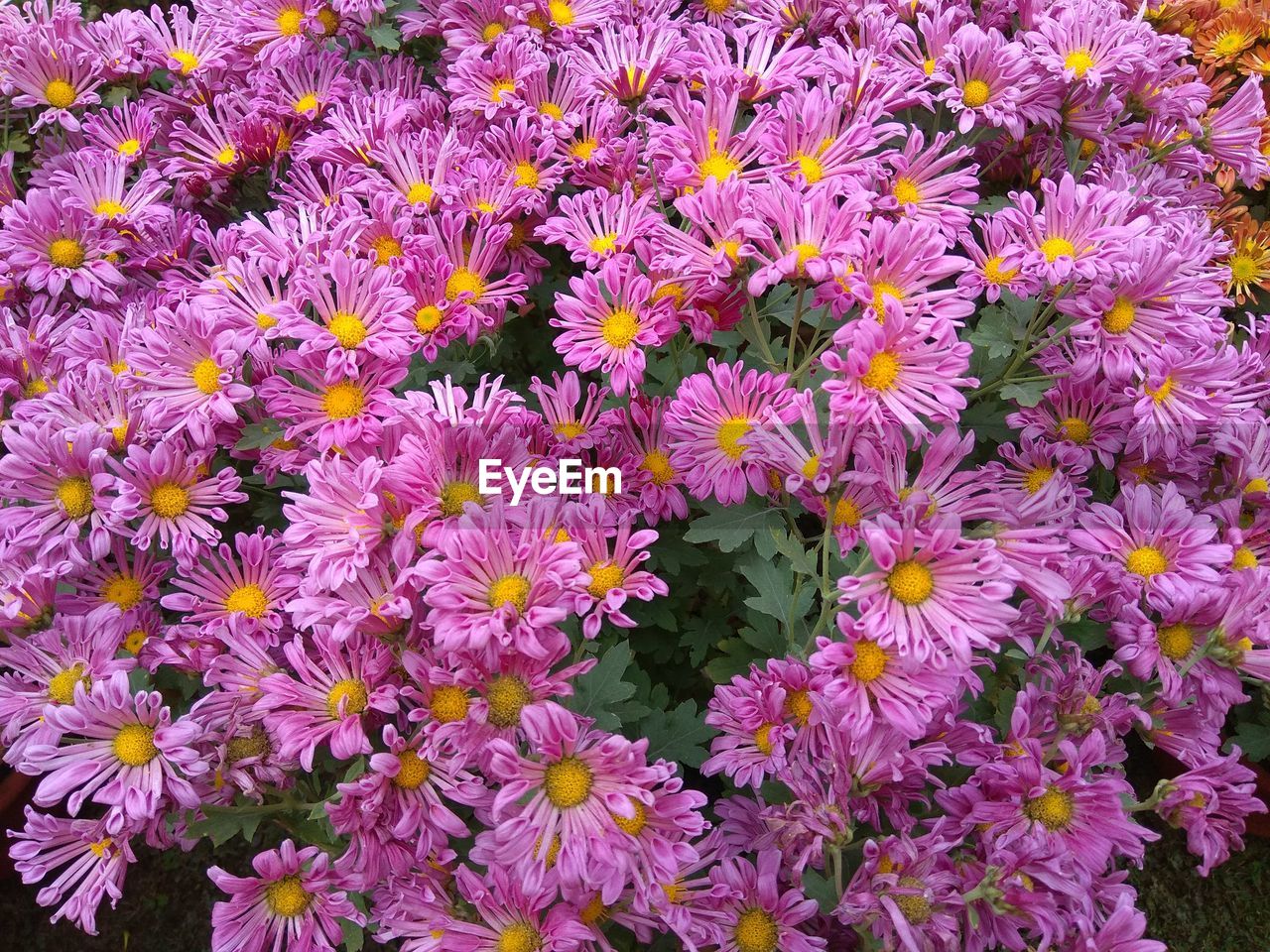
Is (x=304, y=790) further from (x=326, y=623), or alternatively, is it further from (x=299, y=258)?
(x=299, y=258)

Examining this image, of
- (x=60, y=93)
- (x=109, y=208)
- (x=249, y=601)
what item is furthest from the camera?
(x=60, y=93)

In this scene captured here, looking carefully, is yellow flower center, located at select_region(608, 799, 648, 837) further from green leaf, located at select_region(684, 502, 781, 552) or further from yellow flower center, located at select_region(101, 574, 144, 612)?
yellow flower center, located at select_region(101, 574, 144, 612)

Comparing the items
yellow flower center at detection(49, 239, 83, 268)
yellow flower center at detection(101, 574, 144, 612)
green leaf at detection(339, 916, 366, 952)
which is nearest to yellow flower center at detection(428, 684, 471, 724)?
green leaf at detection(339, 916, 366, 952)

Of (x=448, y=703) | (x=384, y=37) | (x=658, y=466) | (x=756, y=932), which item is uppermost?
A: (x=384, y=37)

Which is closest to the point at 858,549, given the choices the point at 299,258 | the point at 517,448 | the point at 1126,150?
the point at 517,448

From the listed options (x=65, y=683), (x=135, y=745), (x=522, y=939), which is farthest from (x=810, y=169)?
(x=65, y=683)

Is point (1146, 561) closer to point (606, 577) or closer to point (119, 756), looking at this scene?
point (606, 577)

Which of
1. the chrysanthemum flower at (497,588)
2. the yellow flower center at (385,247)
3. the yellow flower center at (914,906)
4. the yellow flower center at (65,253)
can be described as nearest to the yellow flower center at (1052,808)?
the yellow flower center at (914,906)
